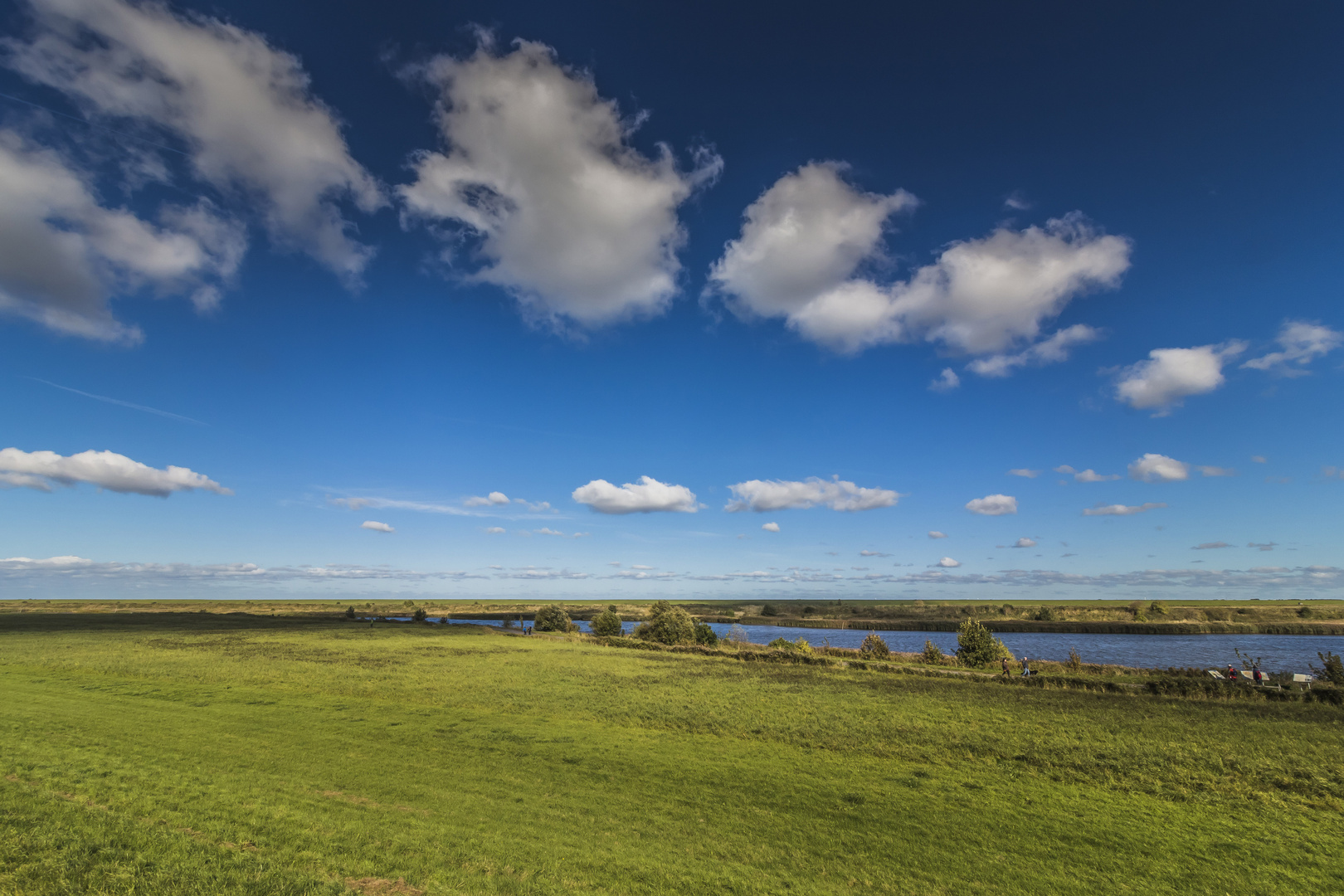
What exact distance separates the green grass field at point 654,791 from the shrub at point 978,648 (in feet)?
66.6

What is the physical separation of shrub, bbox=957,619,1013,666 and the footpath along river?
14.9 metres

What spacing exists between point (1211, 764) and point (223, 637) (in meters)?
84.5

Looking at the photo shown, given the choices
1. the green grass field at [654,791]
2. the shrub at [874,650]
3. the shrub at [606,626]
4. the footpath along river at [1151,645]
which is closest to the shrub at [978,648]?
the shrub at [874,650]

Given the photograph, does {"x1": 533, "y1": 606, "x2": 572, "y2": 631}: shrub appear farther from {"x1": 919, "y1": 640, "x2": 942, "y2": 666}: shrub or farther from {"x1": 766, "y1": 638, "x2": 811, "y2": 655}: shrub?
{"x1": 919, "y1": 640, "x2": 942, "y2": 666}: shrub

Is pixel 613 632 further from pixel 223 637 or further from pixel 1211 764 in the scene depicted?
pixel 1211 764

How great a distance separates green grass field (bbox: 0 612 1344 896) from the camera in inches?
443

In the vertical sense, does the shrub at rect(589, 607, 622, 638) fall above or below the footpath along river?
above

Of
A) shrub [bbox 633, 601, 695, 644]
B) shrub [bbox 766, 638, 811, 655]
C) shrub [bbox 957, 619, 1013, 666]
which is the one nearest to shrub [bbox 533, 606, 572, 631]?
shrub [bbox 633, 601, 695, 644]

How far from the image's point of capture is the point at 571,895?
10.3 metres

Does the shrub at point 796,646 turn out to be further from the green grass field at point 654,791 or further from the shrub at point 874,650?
the green grass field at point 654,791

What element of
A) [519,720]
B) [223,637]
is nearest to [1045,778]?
[519,720]

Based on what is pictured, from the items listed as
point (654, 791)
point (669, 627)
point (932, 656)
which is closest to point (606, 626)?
point (669, 627)

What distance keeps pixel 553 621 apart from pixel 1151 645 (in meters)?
104

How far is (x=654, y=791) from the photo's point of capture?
16.8 m
